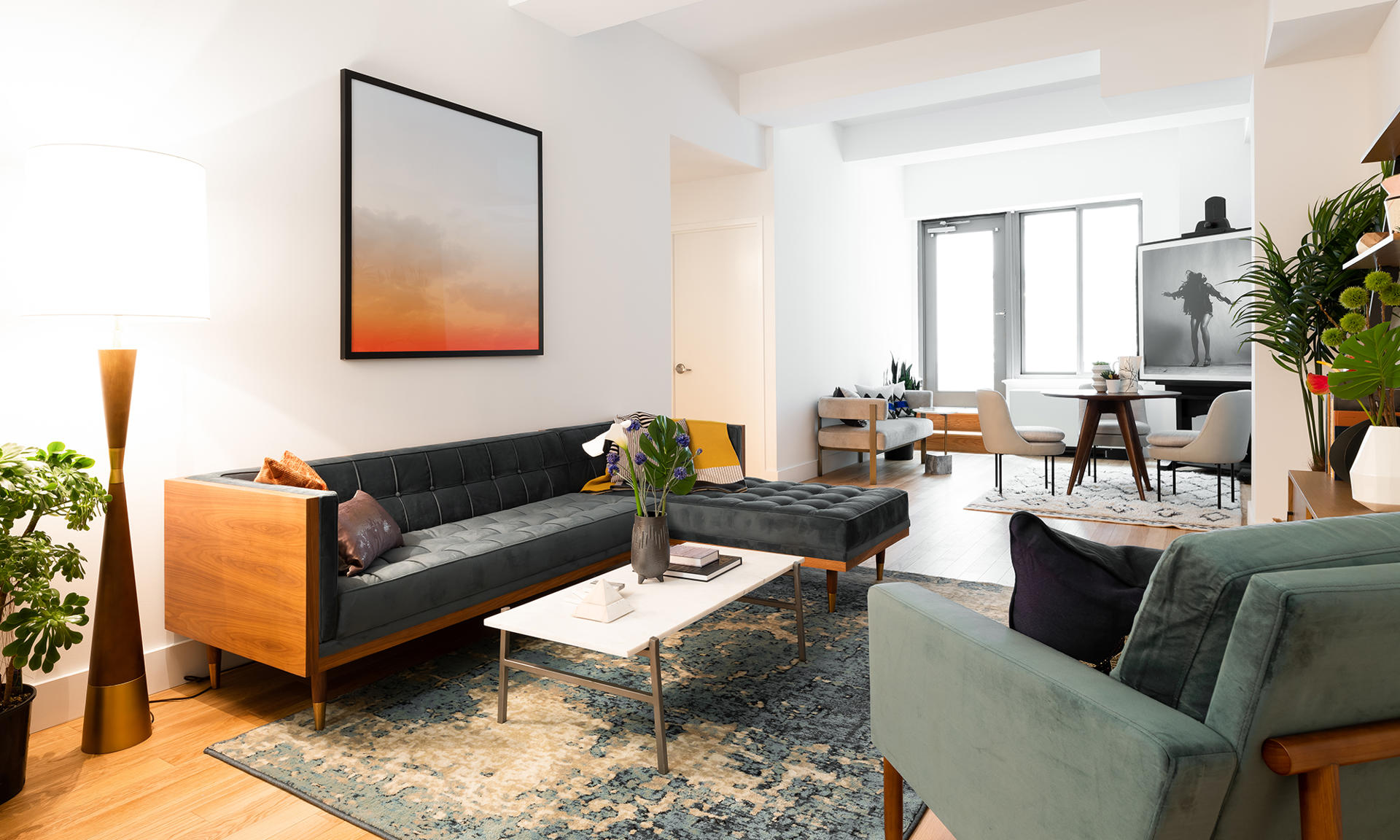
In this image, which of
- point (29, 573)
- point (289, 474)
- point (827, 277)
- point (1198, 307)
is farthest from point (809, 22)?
point (29, 573)

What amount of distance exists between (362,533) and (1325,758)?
2440 mm

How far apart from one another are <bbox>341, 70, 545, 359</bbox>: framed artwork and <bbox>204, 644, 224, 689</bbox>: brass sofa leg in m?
1.20

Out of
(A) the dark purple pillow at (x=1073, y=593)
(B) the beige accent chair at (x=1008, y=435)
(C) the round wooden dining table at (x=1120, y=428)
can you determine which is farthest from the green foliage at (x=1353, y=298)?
(B) the beige accent chair at (x=1008, y=435)

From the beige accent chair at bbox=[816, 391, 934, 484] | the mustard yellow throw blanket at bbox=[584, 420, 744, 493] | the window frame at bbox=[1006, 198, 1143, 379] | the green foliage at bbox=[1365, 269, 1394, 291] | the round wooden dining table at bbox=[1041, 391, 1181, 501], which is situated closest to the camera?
the green foliage at bbox=[1365, 269, 1394, 291]

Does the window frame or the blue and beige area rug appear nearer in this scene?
the blue and beige area rug

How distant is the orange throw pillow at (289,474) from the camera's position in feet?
8.37

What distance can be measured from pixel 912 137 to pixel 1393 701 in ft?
23.5

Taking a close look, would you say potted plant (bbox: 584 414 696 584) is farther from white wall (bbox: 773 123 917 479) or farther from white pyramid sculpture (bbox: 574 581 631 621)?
white wall (bbox: 773 123 917 479)

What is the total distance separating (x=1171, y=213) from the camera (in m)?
7.82

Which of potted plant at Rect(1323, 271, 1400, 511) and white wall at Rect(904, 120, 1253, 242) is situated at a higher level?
white wall at Rect(904, 120, 1253, 242)

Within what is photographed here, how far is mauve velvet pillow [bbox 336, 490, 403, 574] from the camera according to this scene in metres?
2.55

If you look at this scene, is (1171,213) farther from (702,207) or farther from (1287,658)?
(1287,658)

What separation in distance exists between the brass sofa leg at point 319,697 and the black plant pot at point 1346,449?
134 inches

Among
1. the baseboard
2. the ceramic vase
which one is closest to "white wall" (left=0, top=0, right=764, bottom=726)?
the baseboard
